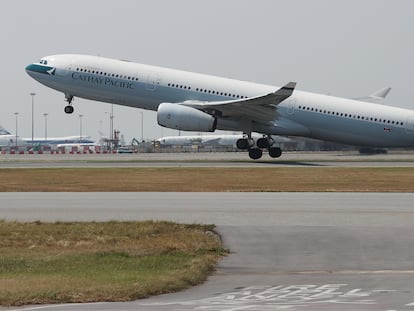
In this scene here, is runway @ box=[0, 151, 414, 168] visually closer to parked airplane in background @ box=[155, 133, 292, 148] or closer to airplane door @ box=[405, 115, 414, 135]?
airplane door @ box=[405, 115, 414, 135]

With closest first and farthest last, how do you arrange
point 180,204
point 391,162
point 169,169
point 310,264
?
point 310,264, point 180,204, point 169,169, point 391,162

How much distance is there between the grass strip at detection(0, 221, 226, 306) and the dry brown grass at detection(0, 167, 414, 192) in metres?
10.8

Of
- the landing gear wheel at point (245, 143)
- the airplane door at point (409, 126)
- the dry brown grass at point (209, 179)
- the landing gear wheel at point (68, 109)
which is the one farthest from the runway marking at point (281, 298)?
the landing gear wheel at point (68, 109)

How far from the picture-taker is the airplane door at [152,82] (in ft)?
164

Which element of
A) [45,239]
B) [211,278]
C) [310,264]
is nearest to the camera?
[211,278]

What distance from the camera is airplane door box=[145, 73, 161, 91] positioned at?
50062mm

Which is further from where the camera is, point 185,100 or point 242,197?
point 185,100

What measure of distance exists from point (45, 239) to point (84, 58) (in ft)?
117

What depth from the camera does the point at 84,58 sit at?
51250 millimetres

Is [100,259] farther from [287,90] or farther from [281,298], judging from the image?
[287,90]

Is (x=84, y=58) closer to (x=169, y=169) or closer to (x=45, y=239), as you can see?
(x=169, y=169)

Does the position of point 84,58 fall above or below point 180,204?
above

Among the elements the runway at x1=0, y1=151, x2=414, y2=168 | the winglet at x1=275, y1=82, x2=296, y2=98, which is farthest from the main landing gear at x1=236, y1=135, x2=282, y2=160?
the winglet at x1=275, y1=82, x2=296, y2=98

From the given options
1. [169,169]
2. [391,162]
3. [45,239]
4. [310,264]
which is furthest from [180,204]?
[391,162]
